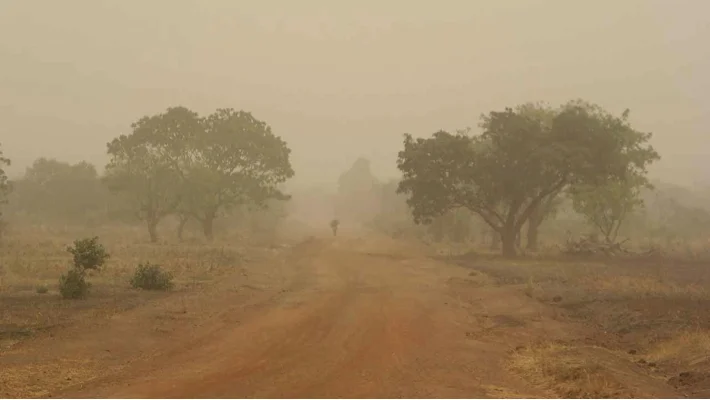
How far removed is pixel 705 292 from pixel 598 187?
2115 cm

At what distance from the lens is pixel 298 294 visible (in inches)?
878

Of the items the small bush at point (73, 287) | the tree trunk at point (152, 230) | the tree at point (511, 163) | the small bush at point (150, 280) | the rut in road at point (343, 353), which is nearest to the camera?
the rut in road at point (343, 353)

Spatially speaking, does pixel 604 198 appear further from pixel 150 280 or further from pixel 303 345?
pixel 303 345

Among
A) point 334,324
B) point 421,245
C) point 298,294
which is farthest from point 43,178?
point 334,324

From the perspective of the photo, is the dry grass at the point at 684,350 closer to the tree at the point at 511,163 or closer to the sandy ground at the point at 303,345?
the sandy ground at the point at 303,345

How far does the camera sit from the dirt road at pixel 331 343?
408 inches

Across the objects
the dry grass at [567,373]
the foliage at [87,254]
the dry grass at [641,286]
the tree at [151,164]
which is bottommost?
the dry grass at [567,373]

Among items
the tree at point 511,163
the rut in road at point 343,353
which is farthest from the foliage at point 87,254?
the tree at point 511,163

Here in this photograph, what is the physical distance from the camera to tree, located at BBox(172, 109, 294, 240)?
164 feet

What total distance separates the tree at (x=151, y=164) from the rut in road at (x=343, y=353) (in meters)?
29.7

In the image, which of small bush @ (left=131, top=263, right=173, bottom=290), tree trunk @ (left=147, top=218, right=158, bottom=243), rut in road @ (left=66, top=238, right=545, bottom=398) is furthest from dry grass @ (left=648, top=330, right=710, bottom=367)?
tree trunk @ (left=147, top=218, right=158, bottom=243)

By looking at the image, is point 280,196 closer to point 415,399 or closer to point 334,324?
point 334,324

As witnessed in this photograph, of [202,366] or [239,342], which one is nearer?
[202,366]

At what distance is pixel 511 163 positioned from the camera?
A: 127 feet
